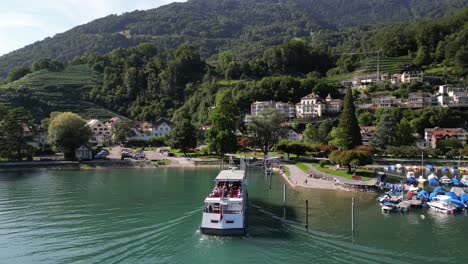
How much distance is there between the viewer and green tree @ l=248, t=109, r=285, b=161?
3068 inches

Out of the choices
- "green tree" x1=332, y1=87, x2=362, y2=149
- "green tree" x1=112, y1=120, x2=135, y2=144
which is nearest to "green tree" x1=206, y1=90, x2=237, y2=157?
"green tree" x1=332, y1=87, x2=362, y2=149

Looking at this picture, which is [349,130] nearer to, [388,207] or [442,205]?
[442,205]

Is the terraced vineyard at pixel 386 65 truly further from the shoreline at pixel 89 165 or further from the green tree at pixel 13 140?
the green tree at pixel 13 140

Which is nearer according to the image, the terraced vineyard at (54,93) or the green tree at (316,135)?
the green tree at (316,135)

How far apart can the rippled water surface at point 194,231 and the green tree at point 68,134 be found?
26563 millimetres

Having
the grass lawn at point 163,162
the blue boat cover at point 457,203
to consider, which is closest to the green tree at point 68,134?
the grass lawn at point 163,162

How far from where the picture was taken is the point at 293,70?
15925 cm

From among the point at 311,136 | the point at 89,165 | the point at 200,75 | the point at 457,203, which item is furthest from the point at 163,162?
the point at 200,75

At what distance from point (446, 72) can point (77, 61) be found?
153806mm

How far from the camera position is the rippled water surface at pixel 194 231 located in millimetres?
26688

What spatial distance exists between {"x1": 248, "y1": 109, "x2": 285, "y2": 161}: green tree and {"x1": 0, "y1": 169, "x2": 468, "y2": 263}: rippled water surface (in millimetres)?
28809

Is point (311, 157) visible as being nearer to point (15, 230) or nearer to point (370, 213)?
point (370, 213)

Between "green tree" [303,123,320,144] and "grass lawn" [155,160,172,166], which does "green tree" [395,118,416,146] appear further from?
"grass lawn" [155,160,172,166]

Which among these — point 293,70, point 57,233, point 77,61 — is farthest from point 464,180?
point 77,61
